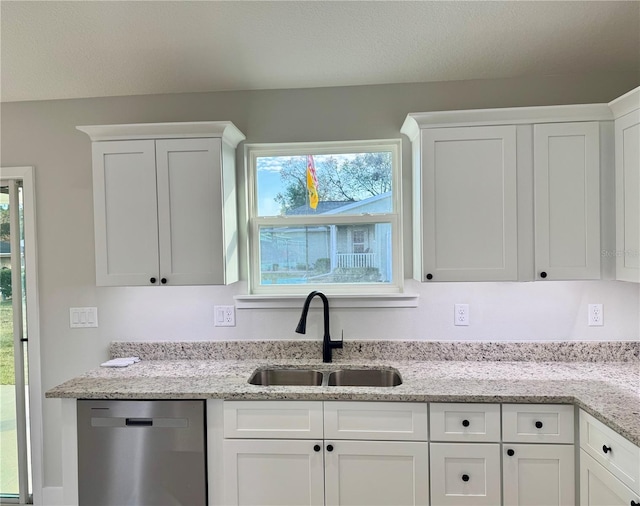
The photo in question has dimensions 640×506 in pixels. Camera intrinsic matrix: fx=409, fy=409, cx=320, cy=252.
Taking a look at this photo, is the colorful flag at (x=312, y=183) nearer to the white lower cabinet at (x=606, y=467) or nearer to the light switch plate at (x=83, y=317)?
the light switch plate at (x=83, y=317)

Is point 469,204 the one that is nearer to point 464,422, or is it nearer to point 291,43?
point 464,422

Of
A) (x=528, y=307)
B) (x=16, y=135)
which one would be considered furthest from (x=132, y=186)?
(x=528, y=307)

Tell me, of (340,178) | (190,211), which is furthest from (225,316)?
(340,178)

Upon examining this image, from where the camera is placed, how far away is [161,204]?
2.17m

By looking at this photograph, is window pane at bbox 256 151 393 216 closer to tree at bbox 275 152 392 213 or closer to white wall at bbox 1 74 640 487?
tree at bbox 275 152 392 213

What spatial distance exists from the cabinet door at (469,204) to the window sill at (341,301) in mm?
326

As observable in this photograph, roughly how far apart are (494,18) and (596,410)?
1.70 m

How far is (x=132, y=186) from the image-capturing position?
85.8 inches

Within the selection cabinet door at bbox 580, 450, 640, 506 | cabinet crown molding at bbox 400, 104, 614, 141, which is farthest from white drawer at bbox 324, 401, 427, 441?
cabinet crown molding at bbox 400, 104, 614, 141

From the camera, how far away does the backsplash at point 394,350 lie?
2281 mm

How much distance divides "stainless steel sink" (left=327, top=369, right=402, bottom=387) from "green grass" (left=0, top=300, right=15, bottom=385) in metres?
2.01

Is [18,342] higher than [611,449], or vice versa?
Answer: [18,342]

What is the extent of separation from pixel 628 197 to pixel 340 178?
1452 mm

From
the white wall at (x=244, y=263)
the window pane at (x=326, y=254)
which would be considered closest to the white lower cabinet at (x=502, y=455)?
the white wall at (x=244, y=263)
